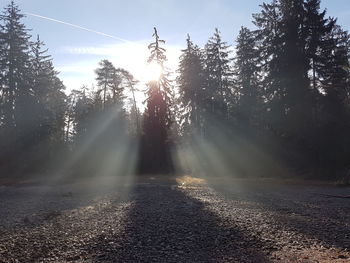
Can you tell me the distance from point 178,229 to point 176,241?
4.52ft

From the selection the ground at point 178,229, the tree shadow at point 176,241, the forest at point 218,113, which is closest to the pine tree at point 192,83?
the forest at point 218,113

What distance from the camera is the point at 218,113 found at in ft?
143

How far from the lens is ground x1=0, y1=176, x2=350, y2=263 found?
831 cm

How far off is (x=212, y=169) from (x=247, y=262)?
2881cm

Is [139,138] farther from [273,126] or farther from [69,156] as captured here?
[273,126]

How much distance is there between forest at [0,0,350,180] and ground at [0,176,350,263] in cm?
1427

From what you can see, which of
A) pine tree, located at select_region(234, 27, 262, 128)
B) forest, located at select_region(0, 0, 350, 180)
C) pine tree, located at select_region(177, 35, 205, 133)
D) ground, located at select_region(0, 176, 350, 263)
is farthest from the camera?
pine tree, located at select_region(177, 35, 205, 133)

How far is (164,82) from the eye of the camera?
123 ft

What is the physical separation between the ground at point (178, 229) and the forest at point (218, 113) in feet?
46.8

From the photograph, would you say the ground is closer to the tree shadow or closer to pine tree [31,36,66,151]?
the tree shadow

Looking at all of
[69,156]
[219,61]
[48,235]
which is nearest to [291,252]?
[48,235]

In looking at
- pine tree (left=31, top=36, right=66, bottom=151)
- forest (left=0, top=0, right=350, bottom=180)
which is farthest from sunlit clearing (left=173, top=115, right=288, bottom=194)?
pine tree (left=31, top=36, right=66, bottom=151)

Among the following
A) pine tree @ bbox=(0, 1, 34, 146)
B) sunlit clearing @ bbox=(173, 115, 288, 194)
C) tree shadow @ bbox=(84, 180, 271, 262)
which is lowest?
tree shadow @ bbox=(84, 180, 271, 262)

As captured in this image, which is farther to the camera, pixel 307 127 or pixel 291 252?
pixel 307 127
